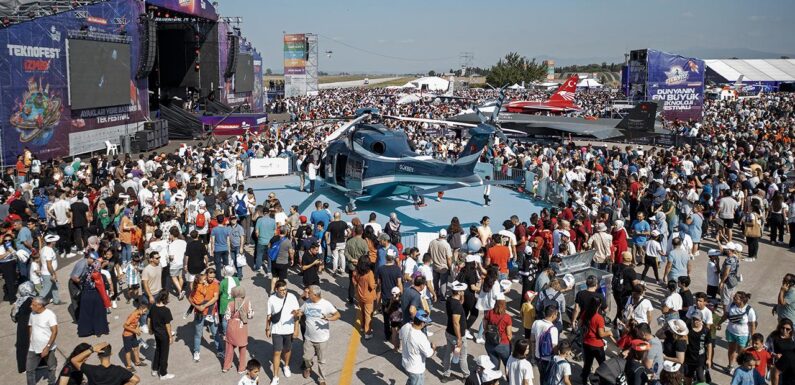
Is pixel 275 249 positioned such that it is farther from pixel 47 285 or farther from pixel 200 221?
pixel 47 285

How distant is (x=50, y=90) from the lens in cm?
2323

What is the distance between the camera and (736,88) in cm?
6850

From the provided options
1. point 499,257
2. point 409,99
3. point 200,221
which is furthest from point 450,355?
point 409,99

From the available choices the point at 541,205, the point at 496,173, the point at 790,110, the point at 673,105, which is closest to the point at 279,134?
the point at 496,173

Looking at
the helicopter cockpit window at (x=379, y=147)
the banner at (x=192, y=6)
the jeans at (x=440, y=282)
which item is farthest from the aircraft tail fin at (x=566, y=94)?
the jeans at (x=440, y=282)

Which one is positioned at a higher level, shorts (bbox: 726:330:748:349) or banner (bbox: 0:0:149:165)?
banner (bbox: 0:0:149:165)

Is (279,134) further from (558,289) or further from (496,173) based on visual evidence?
(558,289)

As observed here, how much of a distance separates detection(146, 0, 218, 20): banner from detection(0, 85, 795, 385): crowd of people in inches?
653

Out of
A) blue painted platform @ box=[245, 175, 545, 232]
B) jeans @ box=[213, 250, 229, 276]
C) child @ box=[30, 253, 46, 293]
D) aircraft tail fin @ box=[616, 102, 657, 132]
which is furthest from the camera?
aircraft tail fin @ box=[616, 102, 657, 132]

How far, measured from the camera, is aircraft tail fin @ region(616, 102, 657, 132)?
101ft

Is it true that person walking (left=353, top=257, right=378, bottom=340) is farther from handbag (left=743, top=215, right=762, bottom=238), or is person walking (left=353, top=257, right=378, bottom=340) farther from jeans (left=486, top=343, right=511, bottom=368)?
handbag (left=743, top=215, right=762, bottom=238)

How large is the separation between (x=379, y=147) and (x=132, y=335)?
32.2 ft

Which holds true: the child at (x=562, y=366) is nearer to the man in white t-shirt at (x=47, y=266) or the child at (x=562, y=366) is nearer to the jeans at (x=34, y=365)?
the jeans at (x=34, y=365)

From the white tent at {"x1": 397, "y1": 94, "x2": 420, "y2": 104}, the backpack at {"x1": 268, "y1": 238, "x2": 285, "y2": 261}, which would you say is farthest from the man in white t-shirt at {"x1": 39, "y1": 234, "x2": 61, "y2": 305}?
the white tent at {"x1": 397, "y1": 94, "x2": 420, "y2": 104}
